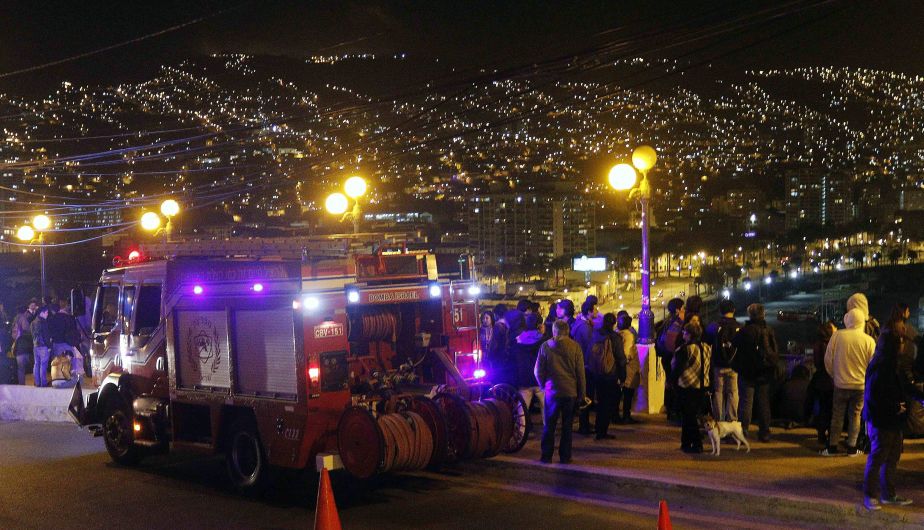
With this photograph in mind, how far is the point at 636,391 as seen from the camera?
14016 millimetres

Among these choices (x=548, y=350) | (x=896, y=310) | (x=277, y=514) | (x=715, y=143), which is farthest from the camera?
(x=715, y=143)

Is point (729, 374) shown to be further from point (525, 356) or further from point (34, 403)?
point (34, 403)

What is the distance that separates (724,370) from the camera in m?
11.4

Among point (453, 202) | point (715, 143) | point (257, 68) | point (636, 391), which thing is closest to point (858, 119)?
point (715, 143)

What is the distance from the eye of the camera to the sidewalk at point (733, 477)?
8.52m

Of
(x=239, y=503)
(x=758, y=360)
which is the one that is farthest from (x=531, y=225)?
(x=239, y=503)

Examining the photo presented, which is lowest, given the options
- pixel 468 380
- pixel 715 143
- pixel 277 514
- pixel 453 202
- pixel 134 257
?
pixel 277 514

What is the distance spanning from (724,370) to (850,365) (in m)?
1.72

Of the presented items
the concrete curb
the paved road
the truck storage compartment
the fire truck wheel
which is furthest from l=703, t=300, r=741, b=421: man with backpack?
the fire truck wheel

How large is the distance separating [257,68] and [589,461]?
11900 cm

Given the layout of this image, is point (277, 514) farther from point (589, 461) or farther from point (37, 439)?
point (37, 439)

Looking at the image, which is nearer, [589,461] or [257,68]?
[589,461]

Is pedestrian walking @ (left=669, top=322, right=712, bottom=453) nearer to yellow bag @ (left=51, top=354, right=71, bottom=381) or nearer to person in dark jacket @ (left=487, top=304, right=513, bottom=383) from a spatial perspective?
person in dark jacket @ (left=487, top=304, right=513, bottom=383)

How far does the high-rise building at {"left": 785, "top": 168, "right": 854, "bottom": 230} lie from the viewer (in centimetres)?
8706
